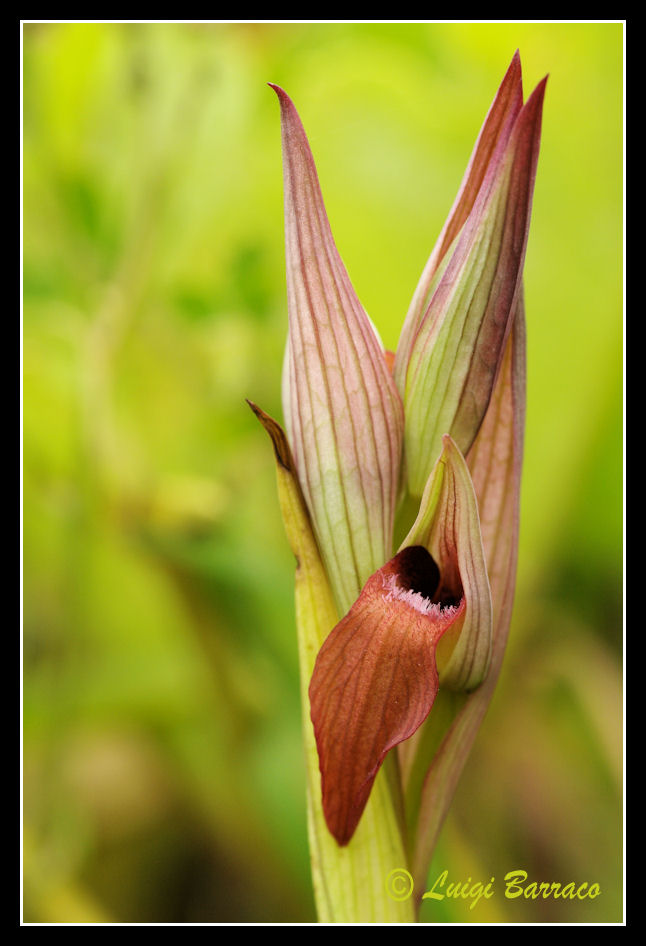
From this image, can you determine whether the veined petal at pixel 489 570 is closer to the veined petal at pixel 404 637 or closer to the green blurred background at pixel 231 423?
the veined petal at pixel 404 637

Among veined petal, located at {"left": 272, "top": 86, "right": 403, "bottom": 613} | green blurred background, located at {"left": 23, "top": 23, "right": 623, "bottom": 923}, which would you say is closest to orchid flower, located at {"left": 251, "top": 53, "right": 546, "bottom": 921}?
veined petal, located at {"left": 272, "top": 86, "right": 403, "bottom": 613}

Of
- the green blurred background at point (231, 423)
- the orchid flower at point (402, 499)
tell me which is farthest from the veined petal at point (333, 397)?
the green blurred background at point (231, 423)

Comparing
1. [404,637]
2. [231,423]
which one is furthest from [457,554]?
[231,423]

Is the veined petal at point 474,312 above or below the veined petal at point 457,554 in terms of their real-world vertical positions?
above

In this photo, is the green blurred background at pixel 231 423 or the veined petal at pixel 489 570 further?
the green blurred background at pixel 231 423

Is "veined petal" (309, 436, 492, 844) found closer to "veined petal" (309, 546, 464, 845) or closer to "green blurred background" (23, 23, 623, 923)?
"veined petal" (309, 546, 464, 845)

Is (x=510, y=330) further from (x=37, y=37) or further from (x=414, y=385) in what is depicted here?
(x=37, y=37)

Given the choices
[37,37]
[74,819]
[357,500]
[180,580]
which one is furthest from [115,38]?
[74,819]
